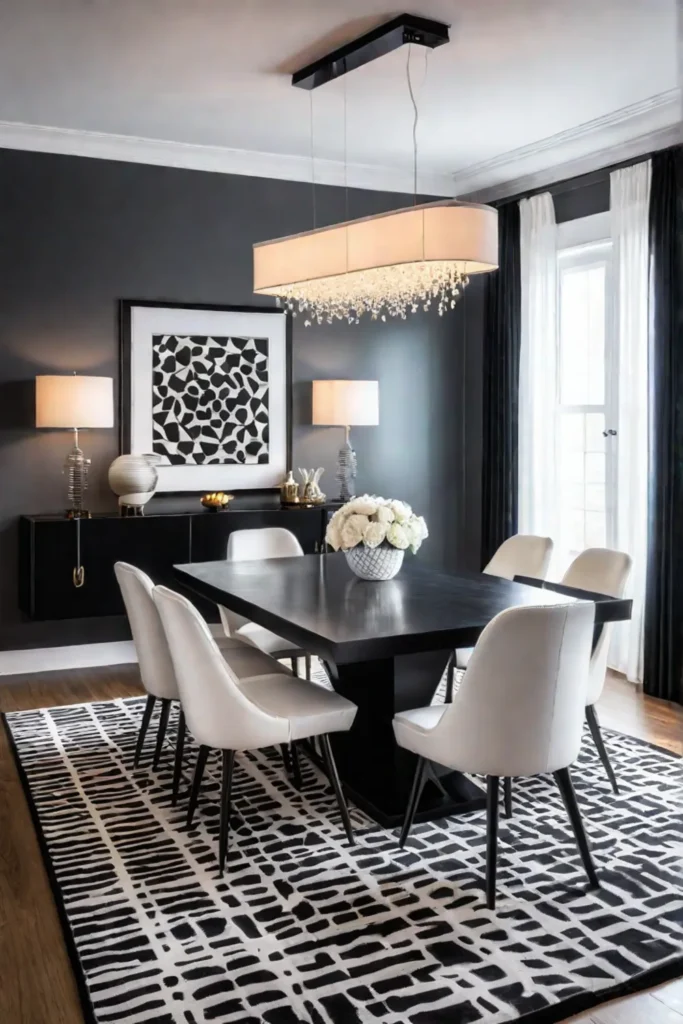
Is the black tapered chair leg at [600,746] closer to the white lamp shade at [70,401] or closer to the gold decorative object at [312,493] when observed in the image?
the gold decorative object at [312,493]

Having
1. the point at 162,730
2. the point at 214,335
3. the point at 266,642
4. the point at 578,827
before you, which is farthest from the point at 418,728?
the point at 214,335

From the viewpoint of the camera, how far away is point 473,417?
668 centimetres

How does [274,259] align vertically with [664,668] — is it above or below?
above

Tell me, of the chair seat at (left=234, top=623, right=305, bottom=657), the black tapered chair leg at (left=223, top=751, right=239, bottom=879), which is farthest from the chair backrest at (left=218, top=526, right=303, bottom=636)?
the black tapered chair leg at (left=223, top=751, right=239, bottom=879)

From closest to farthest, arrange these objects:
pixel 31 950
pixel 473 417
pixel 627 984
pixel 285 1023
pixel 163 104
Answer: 1. pixel 285 1023
2. pixel 627 984
3. pixel 31 950
4. pixel 163 104
5. pixel 473 417

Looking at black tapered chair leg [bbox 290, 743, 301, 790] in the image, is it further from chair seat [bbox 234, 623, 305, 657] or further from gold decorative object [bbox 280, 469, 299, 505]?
gold decorative object [bbox 280, 469, 299, 505]

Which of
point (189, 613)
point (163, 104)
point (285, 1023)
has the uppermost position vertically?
point (163, 104)

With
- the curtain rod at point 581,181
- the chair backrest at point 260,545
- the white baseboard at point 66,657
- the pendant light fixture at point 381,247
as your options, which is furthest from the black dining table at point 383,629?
the curtain rod at point 581,181

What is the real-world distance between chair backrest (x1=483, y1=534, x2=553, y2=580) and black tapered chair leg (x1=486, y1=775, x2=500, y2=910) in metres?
1.62

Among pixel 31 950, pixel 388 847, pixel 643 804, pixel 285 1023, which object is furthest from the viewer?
pixel 643 804

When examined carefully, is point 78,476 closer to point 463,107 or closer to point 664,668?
point 463,107

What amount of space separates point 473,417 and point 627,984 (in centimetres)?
462

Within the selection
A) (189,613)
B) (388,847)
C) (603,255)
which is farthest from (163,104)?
(388,847)

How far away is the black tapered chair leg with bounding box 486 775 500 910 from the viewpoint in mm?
2826
